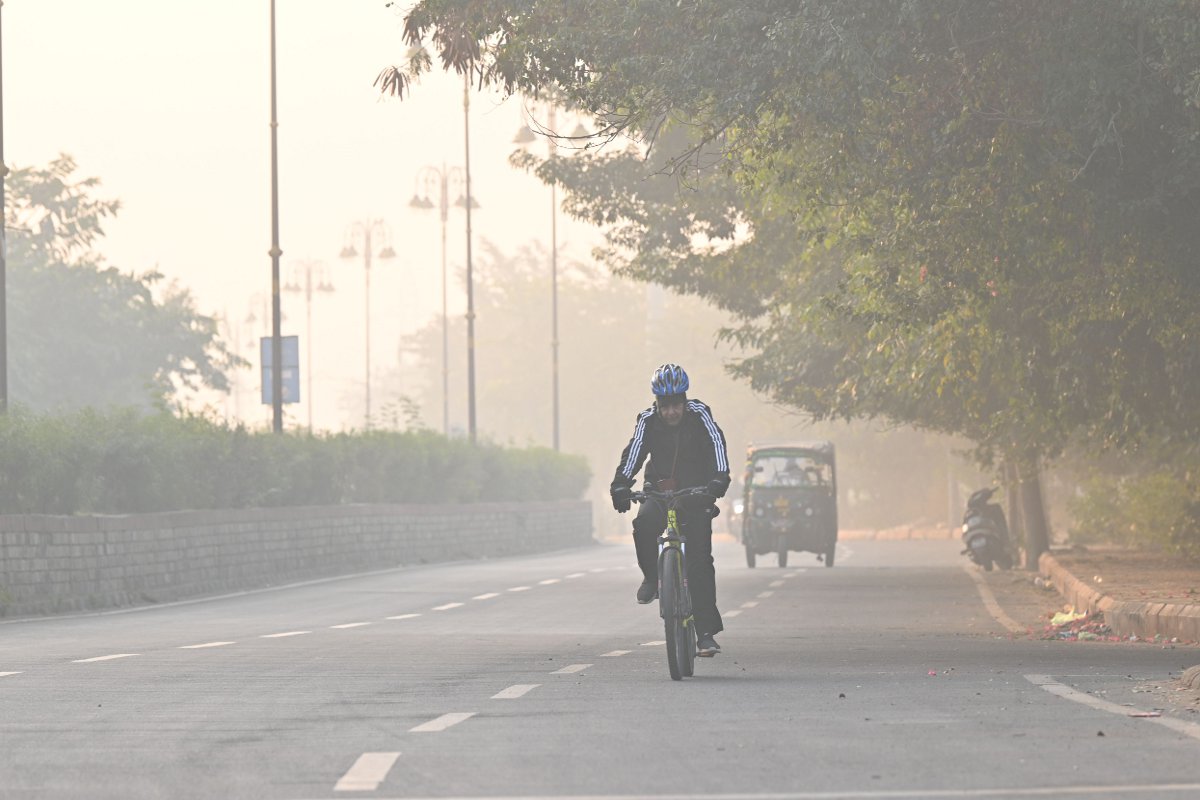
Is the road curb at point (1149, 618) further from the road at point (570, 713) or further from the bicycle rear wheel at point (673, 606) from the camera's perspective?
the bicycle rear wheel at point (673, 606)

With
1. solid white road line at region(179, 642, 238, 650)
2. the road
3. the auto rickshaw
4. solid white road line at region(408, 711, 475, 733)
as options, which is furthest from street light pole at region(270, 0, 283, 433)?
solid white road line at region(408, 711, 475, 733)

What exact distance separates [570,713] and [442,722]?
2.47 ft

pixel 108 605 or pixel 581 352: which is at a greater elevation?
pixel 581 352

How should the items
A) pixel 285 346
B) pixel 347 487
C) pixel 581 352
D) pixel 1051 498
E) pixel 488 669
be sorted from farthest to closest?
pixel 581 352
pixel 1051 498
pixel 347 487
pixel 285 346
pixel 488 669

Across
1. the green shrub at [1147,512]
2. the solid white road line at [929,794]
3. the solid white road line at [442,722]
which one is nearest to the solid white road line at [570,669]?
the solid white road line at [442,722]

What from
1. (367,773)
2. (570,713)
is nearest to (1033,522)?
(570,713)

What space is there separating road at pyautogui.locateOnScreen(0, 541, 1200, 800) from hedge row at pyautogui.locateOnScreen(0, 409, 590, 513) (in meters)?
6.33

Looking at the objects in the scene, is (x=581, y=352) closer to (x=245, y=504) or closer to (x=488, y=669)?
(x=245, y=504)

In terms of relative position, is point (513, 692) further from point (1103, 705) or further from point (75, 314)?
point (75, 314)

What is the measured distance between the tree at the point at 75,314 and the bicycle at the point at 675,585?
186ft

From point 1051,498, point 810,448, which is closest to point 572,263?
point 1051,498

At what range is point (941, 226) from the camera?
55.8 ft

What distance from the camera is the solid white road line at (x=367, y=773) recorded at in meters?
8.34

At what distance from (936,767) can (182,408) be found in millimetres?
29218
